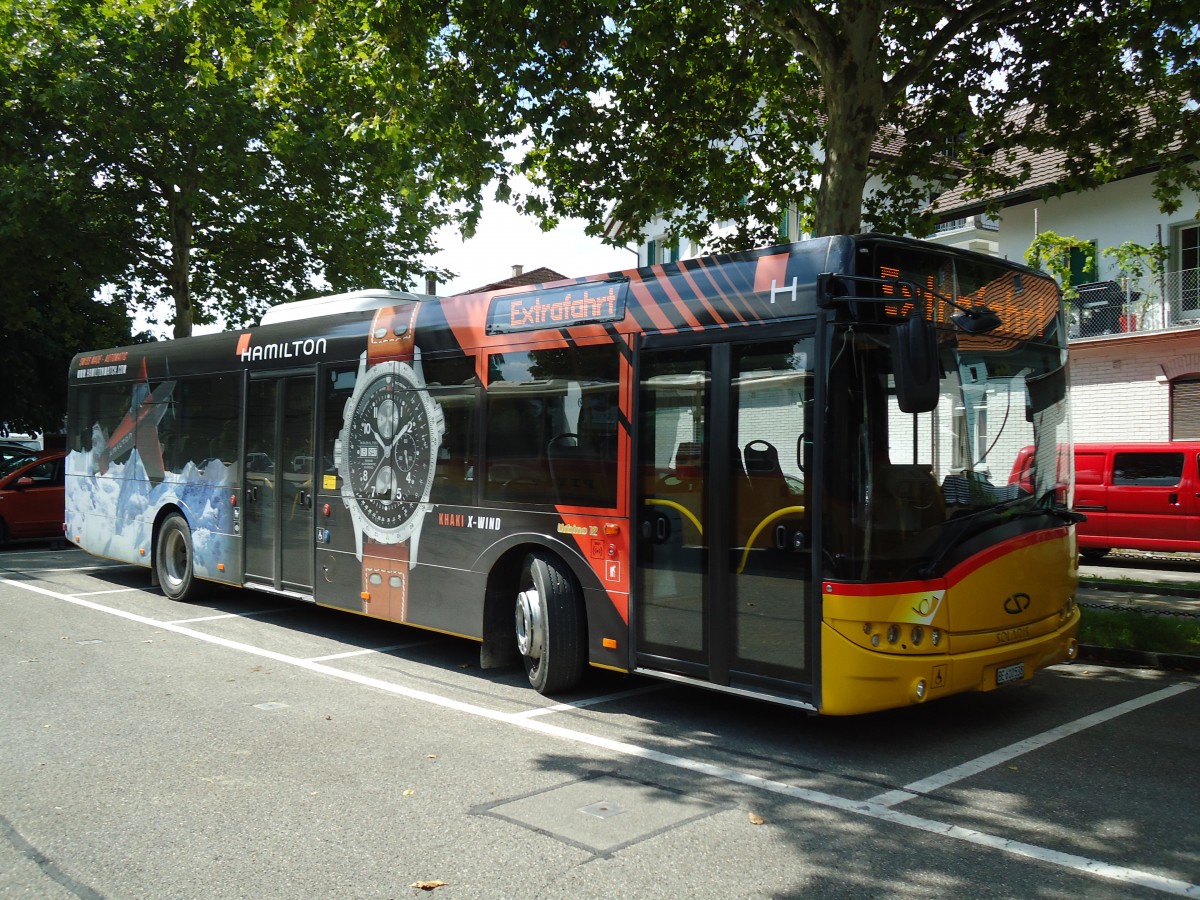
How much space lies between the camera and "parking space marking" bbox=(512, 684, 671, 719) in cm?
709

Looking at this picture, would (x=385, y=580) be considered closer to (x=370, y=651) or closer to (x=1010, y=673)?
(x=370, y=651)

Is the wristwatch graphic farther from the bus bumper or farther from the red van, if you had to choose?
the red van

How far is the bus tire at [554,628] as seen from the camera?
23.9 ft

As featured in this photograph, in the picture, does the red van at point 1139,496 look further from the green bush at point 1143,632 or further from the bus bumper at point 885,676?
the bus bumper at point 885,676

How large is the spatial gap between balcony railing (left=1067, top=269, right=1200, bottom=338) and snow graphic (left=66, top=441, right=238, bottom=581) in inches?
793

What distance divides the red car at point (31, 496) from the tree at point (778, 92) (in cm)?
1044

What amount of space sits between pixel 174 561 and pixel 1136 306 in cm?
2081

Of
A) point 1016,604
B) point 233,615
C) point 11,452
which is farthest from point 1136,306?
point 11,452

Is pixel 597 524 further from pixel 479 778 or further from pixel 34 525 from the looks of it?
→ pixel 34 525

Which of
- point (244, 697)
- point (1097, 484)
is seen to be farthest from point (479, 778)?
point (1097, 484)

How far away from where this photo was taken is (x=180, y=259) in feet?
77.1

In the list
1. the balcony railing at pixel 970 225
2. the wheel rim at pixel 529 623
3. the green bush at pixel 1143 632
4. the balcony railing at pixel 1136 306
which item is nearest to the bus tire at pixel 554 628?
the wheel rim at pixel 529 623

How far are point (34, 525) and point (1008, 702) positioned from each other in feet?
54.4

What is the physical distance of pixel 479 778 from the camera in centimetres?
559
